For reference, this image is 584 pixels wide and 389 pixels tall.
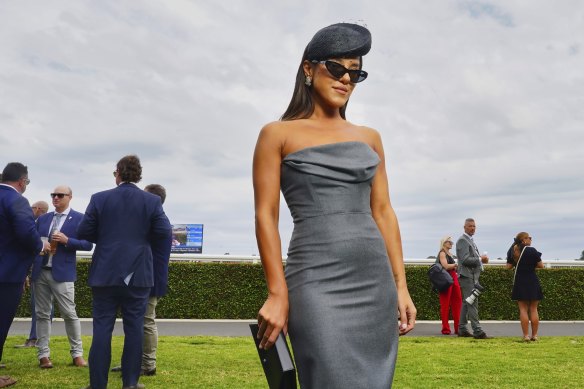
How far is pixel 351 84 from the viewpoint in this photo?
2693mm

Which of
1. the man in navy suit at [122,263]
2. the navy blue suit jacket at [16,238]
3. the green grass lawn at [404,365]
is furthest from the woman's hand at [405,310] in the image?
the navy blue suit jacket at [16,238]

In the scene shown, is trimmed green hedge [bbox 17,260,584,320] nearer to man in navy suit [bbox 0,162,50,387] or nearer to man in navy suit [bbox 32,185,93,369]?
man in navy suit [bbox 32,185,93,369]

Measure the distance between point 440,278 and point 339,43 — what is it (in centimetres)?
1058

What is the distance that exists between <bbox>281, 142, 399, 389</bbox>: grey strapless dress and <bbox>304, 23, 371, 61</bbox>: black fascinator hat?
38cm

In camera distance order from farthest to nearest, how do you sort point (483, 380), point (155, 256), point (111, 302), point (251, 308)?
1. point (251, 308)
2. point (483, 380)
3. point (155, 256)
4. point (111, 302)

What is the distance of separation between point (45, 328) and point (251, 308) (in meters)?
9.38

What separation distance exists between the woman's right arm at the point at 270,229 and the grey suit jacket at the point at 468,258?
9.98 m

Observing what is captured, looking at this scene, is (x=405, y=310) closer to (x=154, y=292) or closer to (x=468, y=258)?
(x=154, y=292)

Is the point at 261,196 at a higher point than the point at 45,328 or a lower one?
higher

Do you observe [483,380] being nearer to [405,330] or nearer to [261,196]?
[405,330]

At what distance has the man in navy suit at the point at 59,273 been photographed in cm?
758

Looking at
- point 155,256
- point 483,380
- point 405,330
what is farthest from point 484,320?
point 405,330

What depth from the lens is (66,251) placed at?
Result: 761 cm

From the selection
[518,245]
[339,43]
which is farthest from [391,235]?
[518,245]
